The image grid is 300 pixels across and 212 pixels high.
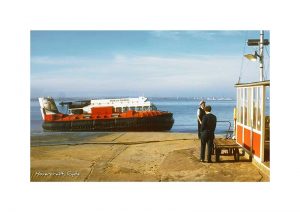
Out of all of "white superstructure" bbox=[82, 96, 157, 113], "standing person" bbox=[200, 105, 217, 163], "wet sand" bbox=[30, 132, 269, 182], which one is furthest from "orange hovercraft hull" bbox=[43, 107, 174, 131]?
"standing person" bbox=[200, 105, 217, 163]

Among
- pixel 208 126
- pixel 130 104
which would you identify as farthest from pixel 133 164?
pixel 130 104

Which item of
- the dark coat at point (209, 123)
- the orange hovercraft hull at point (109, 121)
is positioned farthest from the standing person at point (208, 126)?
the orange hovercraft hull at point (109, 121)

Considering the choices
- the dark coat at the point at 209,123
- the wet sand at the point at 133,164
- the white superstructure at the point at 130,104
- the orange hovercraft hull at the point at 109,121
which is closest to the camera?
the wet sand at the point at 133,164

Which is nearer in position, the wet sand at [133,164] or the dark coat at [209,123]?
the wet sand at [133,164]

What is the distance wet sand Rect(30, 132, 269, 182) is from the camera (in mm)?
9174

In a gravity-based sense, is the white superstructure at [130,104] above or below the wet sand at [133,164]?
above

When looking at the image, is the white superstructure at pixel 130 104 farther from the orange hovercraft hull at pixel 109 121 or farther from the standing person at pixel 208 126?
the standing person at pixel 208 126

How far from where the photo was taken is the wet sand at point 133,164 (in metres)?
9.17

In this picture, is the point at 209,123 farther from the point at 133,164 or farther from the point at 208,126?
the point at 133,164
